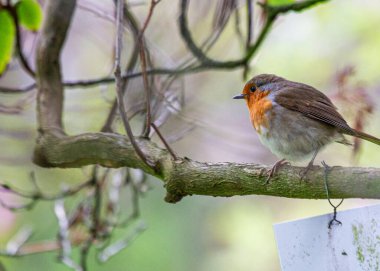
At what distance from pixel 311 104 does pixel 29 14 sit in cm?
93

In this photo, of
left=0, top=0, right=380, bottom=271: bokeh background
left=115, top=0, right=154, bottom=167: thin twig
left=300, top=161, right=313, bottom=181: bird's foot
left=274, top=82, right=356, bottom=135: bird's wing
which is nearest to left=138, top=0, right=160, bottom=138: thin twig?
left=115, top=0, right=154, bottom=167: thin twig

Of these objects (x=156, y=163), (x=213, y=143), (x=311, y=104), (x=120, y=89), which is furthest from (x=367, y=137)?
(x=213, y=143)

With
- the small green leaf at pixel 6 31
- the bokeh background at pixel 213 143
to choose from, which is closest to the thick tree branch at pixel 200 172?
the small green leaf at pixel 6 31

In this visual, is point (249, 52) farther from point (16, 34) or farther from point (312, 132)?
point (16, 34)

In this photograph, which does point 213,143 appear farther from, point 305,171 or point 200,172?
point 305,171

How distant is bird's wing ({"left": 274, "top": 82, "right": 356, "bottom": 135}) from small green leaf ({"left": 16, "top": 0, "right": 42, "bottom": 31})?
806mm

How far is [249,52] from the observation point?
2238 millimetres

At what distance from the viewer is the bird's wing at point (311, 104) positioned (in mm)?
2051

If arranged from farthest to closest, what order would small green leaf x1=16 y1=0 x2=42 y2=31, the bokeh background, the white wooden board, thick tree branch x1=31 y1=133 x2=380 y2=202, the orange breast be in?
the bokeh background → the orange breast → small green leaf x1=16 y1=0 x2=42 y2=31 → thick tree branch x1=31 y1=133 x2=380 y2=202 → the white wooden board

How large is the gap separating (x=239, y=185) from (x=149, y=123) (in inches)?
11.5

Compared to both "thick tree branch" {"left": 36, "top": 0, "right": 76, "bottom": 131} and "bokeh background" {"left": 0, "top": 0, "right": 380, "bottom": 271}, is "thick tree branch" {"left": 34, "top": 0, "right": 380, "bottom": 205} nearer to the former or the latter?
"thick tree branch" {"left": 36, "top": 0, "right": 76, "bottom": 131}

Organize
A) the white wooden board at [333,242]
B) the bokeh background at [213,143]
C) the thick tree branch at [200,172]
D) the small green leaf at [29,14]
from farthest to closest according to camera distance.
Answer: the bokeh background at [213,143] → the small green leaf at [29,14] → the thick tree branch at [200,172] → the white wooden board at [333,242]

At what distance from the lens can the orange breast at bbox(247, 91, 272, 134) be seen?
→ 7.16 ft

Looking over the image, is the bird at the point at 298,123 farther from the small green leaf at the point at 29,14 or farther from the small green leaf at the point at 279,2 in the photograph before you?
the small green leaf at the point at 29,14
